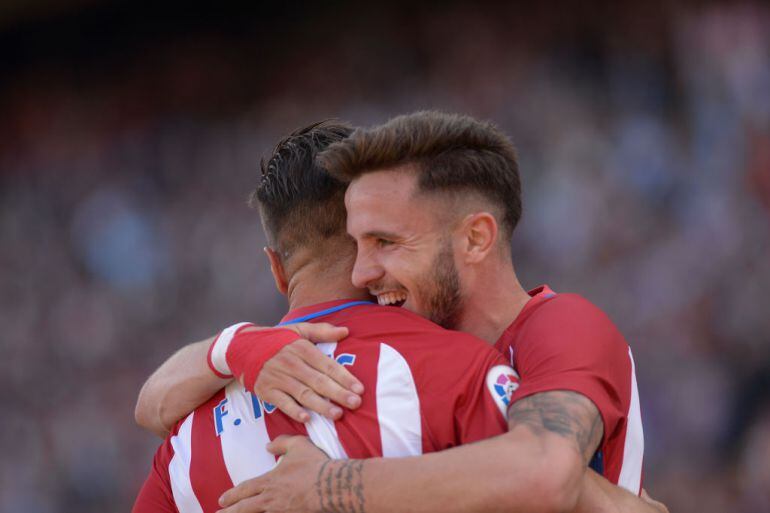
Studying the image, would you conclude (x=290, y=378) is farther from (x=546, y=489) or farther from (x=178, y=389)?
(x=546, y=489)

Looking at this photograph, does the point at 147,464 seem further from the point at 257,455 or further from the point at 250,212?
the point at 257,455

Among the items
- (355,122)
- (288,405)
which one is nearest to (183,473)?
(288,405)

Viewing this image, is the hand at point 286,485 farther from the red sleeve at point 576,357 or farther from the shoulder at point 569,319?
the shoulder at point 569,319

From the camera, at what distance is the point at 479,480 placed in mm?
2029

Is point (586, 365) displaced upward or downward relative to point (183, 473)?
upward

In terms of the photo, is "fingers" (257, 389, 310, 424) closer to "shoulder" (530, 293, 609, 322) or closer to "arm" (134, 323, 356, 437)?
"arm" (134, 323, 356, 437)

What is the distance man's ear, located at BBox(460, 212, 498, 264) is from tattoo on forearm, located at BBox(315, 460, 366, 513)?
691mm

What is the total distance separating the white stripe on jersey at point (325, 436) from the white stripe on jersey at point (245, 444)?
129mm

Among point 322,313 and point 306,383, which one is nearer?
point 306,383

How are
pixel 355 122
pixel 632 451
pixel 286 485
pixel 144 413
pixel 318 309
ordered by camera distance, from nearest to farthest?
1. pixel 286 485
2. pixel 632 451
3. pixel 318 309
4. pixel 144 413
5. pixel 355 122

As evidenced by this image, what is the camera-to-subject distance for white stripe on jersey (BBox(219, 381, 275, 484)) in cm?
238

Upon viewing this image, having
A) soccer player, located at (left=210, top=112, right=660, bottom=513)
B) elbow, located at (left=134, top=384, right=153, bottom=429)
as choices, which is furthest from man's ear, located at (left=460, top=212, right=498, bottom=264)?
elbow, located at (left=134, top=384, right=153, bottom=429)

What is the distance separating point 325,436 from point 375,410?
133 millimetres

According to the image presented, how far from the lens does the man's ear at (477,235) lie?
2.62m
